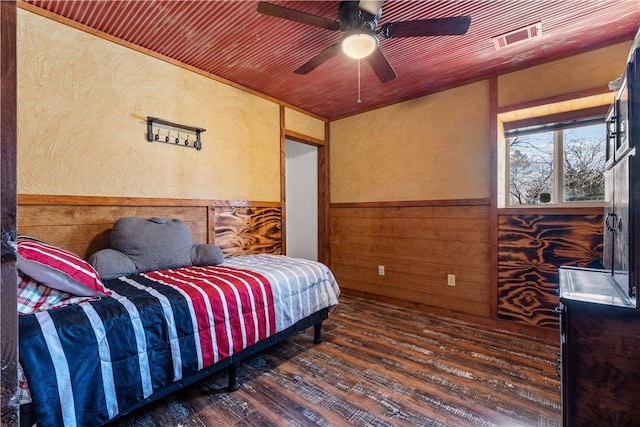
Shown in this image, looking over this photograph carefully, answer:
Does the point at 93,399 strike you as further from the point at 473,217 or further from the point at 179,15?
the point at 473,217

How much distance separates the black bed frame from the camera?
3.46 feet

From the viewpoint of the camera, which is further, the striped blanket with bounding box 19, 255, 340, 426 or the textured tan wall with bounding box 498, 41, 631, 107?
the textured tan wall with bounding box 498, 41, 631, 107

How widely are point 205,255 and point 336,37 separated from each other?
2059mm

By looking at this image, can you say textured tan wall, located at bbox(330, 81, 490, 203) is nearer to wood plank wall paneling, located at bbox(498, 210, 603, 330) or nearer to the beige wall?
the beige wall

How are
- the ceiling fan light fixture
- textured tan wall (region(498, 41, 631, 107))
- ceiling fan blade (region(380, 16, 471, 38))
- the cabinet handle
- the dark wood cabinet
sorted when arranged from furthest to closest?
textured tan wall (region(498, 41, 631, 107))
the ceiling fan light fixture
ceiling fan blade (region(380, 16, 471, 38))
the cabinet handle
the dark wood cabinet

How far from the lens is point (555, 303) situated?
8.23 ft

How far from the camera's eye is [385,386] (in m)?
1.83

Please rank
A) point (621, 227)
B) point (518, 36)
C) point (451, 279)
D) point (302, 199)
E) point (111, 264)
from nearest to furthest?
point (621, 227)
point (111, 264)
point (518, 36)
point (451, 279)
point (302, 199)

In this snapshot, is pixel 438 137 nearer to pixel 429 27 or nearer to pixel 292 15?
pixel 429 27

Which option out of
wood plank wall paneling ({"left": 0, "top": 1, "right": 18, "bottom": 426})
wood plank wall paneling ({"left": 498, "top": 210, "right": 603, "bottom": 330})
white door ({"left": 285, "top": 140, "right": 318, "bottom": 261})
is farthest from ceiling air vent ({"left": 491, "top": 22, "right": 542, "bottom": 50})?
wood plank wall paneling ({"left": 0, "top": 1, "right": 18, "bottom": 426})

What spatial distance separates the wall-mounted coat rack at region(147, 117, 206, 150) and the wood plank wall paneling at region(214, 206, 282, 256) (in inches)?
27.2

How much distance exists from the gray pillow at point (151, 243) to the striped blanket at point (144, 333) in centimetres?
11

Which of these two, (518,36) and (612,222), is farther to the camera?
(518,36)

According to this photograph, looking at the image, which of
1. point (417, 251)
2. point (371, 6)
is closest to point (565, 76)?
point (371, 6)
